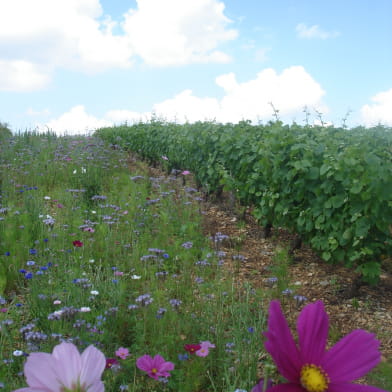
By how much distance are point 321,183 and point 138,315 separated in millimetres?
2577

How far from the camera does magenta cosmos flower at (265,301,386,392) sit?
1.62 feet

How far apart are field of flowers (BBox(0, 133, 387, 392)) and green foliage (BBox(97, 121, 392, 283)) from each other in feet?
2.87

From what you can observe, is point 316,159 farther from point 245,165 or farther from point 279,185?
point 245,165

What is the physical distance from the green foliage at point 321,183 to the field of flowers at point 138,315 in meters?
0.87

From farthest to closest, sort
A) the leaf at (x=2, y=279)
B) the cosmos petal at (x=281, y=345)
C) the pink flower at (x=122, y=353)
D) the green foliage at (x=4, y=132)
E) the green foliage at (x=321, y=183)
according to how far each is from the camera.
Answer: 1. the green foliage at (x=4, y=132)
2. the green foliage at (x=321, y=183)
3. the leaf at (x=2, y=279)
4. the pink flower at (x=122, y=353)
5. the cosmos petal at (x=281, y=345)

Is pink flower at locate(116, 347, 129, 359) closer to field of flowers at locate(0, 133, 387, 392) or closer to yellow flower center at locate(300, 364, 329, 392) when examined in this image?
field of flowers at locate(0, 133, 387, 392)

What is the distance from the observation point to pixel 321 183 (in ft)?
15.4

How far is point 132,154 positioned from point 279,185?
365 inches

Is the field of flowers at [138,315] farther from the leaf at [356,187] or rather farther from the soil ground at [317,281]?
the leaf at [356,187]

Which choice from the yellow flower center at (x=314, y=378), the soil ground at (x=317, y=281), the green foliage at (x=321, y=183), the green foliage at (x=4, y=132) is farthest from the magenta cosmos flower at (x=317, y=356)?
the green foliage at (x=4, y=132)

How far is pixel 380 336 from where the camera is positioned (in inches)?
146

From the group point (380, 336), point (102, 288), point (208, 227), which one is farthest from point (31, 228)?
point (380, 336)

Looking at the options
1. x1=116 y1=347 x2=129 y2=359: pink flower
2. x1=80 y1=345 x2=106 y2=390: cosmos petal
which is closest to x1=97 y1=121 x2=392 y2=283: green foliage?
x1=116 y1=347 x2=129 y2=359: pink flower

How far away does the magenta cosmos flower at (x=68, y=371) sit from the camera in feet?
1.68
